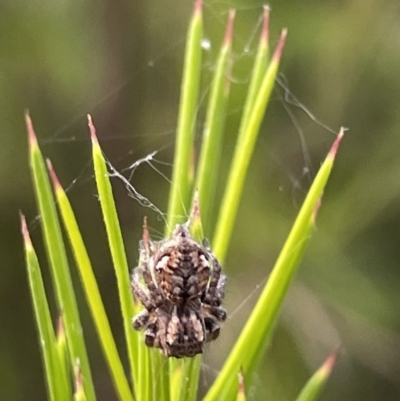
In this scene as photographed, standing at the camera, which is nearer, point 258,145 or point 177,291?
point 177,291

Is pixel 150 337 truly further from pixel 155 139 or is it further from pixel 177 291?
pixel 155 139

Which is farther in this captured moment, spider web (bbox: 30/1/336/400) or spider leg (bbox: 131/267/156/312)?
spider web (bbox: 30/1/336/400)

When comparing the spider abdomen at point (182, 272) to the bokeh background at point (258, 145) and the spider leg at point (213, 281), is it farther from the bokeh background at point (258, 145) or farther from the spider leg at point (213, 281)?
the bokeh background at point (258, 145)

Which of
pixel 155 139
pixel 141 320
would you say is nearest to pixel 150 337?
pixel 141 320

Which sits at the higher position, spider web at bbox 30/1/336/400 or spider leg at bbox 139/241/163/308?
spider web at bbox 30/1/336/400

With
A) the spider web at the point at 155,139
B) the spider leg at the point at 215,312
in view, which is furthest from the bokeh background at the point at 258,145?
the spider leg at the point at 215,312

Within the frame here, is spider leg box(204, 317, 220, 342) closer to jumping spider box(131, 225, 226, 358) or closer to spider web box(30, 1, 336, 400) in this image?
jumping spider box(131, 225, 226, 358)

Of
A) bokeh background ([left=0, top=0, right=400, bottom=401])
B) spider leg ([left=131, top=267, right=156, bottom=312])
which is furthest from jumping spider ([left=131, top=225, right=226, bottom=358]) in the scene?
bokeh background ([left=0, top=0, right=400, bottom=401])
